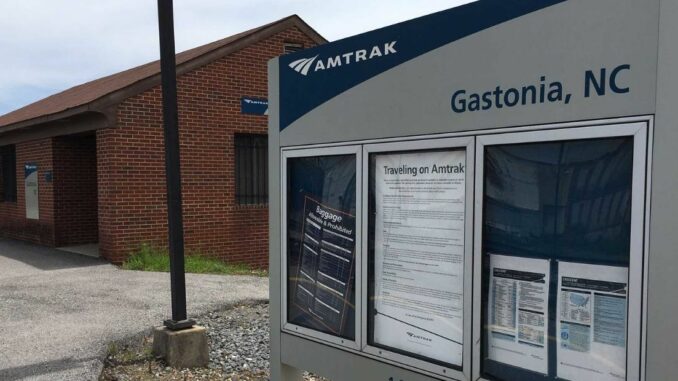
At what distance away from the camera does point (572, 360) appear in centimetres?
265

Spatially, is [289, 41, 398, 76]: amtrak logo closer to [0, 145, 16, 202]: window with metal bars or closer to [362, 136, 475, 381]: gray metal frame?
[362, 136, 475, 381]: gray metal frame

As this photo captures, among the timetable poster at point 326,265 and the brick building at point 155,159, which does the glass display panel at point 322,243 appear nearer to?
the timetable poster at point 326,265

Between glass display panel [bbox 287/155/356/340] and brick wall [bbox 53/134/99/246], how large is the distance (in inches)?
379

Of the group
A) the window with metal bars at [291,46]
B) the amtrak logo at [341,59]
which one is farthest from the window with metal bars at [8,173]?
the amtrak logo at [341,59]

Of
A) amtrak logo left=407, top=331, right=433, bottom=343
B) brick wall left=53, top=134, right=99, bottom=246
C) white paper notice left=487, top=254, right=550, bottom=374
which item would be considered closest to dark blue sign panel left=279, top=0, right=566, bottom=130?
white paper notice left=487, top=254, right=550, bottom=374

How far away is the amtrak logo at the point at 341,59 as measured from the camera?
3396 millimetres

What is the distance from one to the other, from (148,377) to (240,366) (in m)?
0.83

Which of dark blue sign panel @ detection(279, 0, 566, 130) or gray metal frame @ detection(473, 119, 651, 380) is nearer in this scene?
gray metal frame @ detection(473, 119, 651, 380)

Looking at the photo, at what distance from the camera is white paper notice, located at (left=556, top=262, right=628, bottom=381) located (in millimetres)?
2500

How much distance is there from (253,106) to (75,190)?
4.26m

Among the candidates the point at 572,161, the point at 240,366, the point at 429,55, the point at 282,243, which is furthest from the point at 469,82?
the point at 240,366

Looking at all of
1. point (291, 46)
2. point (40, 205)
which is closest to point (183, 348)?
point (291, 46)

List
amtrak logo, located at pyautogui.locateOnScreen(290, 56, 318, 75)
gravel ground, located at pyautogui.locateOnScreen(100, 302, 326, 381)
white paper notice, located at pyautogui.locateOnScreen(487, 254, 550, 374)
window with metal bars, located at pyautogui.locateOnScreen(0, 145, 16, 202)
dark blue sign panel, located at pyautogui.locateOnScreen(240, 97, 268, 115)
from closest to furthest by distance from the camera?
white paper notice, located at pyautogui.locateOnScreen(487, 254, 550, 374) < amtrak logo, located at pyautogui.locateOnScreen(290, 56, 318, 75) < gravel ground, located at pyautogui.locateOnScreen(100, 302, 326, 381) < dark blue sign panel, located at pyautogui.locateOnScreen(240, 97, 268, 115) < window with metal bars, located at pyautogui.locateOnScreen(0, 145, 16, 202)

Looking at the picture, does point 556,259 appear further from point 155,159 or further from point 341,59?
Result: point 155,159
